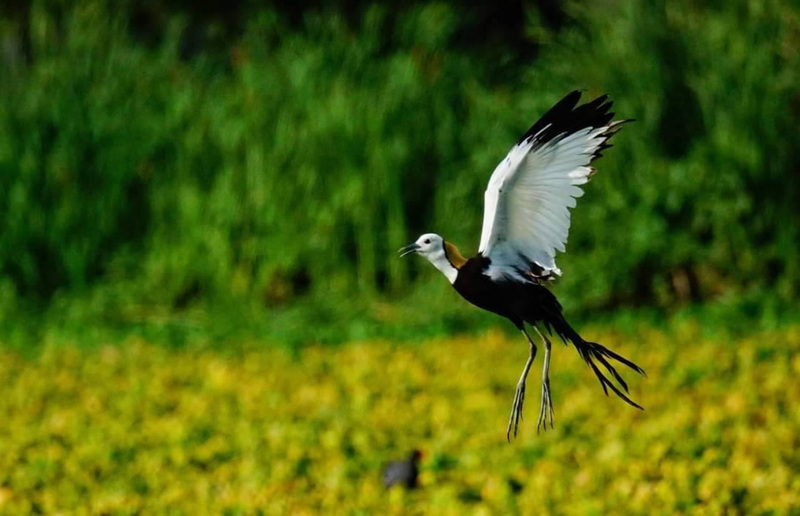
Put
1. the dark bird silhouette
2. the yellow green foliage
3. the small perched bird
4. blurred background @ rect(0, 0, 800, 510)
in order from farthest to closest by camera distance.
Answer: blurred background @ rect(0, 0, 800, 510)
the dark bird silhouette
the yellow green foliage
the small perched bird

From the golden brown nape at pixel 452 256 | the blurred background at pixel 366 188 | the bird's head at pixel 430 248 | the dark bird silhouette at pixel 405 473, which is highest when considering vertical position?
the bird's head at pixel 430 248

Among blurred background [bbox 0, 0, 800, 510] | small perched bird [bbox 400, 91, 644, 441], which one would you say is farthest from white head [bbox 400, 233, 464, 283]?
blurred background [bbox 0, 0, 800, 510]

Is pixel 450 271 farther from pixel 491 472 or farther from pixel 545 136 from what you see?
pixel 491 472

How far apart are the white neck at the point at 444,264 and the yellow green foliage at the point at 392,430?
2.84 meters

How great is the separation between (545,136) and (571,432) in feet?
13.2

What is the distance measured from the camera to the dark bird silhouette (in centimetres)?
413

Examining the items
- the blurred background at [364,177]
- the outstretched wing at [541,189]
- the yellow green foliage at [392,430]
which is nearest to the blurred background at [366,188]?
the blurred background at [364,177]

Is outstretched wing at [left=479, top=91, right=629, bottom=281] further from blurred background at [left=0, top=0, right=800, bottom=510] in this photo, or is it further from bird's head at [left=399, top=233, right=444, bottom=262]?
A: blurred background at [left=0, top=0, right=800, bottom=510]

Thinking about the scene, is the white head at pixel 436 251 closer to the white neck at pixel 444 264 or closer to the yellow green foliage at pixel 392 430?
the white neck at pixel 444 264

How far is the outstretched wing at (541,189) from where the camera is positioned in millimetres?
973

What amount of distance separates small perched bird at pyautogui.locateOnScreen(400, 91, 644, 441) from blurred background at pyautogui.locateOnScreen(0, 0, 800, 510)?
5.41 metres

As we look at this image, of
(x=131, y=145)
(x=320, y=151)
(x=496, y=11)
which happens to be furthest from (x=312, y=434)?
(x=496, y=11)

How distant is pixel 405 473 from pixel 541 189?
3232 millimetres

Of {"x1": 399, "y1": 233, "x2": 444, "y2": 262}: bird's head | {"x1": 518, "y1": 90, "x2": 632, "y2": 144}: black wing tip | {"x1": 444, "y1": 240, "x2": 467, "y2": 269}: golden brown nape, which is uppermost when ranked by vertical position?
{"x1": 518, "y1": 90, "x2": 632, "y2": 144}: black wing tip
